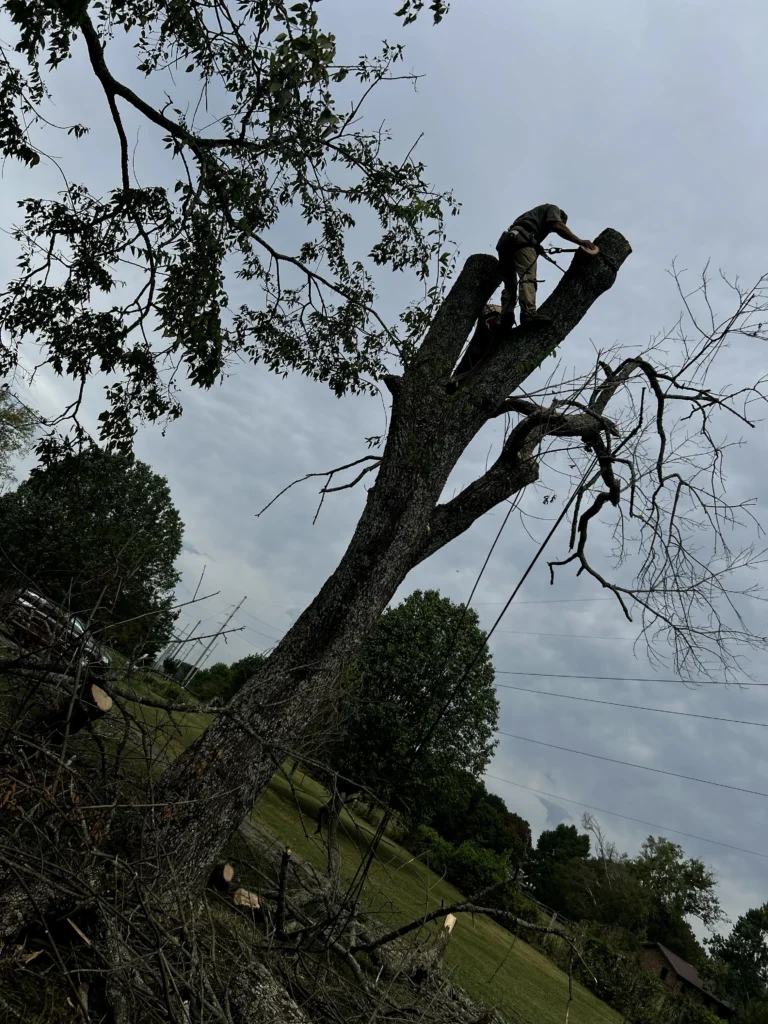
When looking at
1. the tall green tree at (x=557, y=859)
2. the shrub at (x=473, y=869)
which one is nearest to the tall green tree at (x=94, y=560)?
the shrub at (x=473, y=869)

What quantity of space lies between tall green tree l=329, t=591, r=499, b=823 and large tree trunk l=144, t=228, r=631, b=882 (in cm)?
1300

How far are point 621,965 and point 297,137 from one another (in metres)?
21.1

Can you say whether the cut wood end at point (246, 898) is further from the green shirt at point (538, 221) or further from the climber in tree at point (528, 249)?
the green shirt at point (538, 221)

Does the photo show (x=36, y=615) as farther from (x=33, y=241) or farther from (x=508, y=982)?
(x=508, y=982)

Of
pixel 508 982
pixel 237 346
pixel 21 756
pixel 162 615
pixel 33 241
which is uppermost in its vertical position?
pixel 237 346

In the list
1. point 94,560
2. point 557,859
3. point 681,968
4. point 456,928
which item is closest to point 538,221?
point 94,560

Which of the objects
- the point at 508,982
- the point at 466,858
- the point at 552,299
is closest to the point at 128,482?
the point at 466,858

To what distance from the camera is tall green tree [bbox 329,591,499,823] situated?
66.3ft

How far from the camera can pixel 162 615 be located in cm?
427

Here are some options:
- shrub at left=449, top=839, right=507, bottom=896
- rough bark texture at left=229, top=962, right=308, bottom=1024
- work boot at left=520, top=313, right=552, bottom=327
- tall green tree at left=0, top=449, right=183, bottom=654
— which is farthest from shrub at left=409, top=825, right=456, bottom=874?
rough bark texture at left=229, top=962, right=308, bottom=1024

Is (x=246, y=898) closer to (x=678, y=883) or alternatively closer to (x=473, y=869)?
(x=473, y=869)

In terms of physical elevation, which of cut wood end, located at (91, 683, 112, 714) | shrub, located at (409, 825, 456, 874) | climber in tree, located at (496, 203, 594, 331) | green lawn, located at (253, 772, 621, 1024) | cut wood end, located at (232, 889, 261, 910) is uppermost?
climber in tree, located at (496, 203, 594, 331)

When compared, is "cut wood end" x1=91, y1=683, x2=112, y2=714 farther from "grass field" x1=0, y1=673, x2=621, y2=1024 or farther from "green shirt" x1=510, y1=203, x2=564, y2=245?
"green shirt" x1=510, y1=203, x2=564, y2=245

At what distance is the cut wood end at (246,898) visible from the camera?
588 cm
